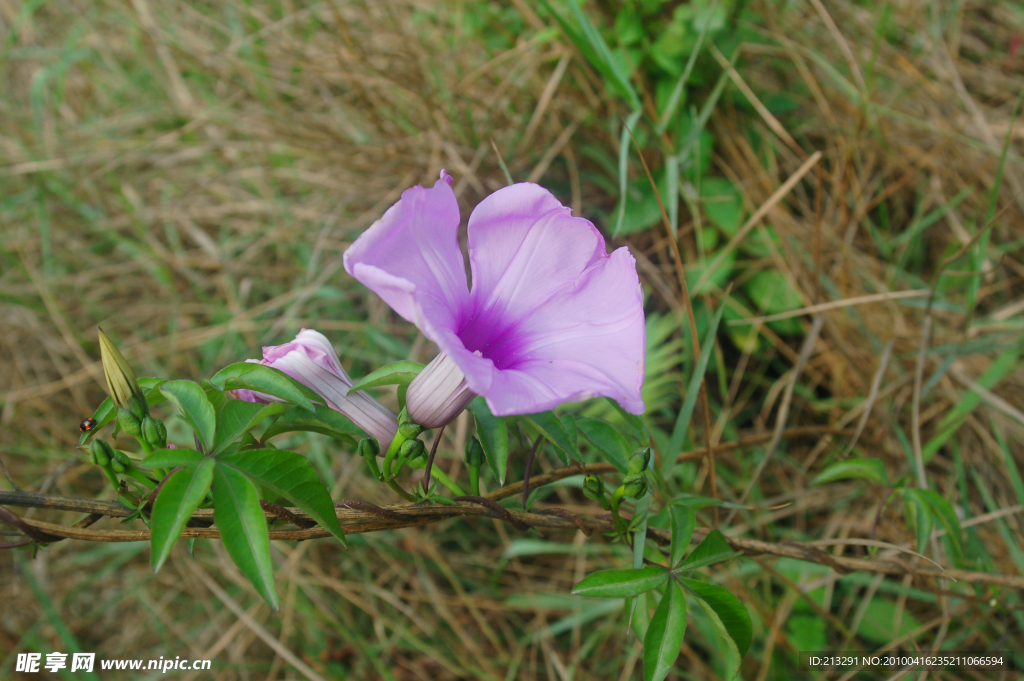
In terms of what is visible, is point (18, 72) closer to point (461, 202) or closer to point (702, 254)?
point (461, 202)

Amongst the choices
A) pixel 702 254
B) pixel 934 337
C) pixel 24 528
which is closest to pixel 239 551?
pixel 24 528

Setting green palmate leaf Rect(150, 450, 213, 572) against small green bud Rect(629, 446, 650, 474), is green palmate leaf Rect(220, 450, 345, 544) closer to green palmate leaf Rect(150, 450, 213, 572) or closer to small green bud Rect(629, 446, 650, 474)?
green palmate leaf Rect(150, 450, 213, 572)

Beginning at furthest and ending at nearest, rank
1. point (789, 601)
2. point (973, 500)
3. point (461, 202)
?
point (461, 202)
point (973, 500)
point (789, 601)

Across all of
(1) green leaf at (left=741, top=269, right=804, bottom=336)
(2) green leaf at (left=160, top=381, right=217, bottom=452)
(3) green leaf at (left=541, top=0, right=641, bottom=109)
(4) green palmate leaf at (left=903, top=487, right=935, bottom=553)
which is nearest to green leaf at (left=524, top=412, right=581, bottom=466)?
(2) green leaf at (left=160, top=381, right=217, bottom=452)

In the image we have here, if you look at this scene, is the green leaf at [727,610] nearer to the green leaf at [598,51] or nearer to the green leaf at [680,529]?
Answer: the green leaf at [680,529]

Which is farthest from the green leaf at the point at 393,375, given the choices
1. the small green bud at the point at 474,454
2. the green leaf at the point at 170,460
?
the green leaf at the point at 170,460

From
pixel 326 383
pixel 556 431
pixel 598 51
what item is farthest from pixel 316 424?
pixel 598 51
